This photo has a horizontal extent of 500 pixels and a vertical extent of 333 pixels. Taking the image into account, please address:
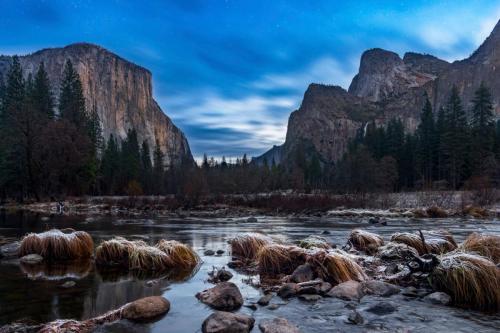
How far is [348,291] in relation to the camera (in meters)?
8.65

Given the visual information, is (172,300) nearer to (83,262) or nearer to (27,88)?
(83,262)

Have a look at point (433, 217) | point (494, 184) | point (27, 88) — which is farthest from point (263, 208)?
point (27, 88)

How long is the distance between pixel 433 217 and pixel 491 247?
26379mm

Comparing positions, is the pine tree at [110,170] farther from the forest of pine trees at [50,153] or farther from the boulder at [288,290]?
the boulder at [288,290]

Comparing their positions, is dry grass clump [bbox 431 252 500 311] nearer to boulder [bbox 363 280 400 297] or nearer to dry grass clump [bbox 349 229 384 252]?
boulder [bbox 363 280 400 297]

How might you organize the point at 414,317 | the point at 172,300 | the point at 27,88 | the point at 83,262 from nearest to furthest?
the point at 414,317 < the point at 172,300 < the point at 83,262 < the point at 27,88

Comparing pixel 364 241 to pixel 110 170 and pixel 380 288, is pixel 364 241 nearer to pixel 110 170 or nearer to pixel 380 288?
pixel 380 288

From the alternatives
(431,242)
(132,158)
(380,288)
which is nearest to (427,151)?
(132,158)

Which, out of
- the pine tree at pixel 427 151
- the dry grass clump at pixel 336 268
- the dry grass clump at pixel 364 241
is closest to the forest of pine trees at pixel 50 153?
the dry grass clump at pixel 364 241

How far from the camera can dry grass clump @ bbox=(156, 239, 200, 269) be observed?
12117 millimetres

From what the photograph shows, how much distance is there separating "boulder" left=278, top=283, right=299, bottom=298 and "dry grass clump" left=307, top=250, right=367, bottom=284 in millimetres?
1099

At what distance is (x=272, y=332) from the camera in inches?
251

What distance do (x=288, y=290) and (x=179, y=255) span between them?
14.8ft

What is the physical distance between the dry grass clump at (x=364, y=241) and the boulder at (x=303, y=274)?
215 inches
